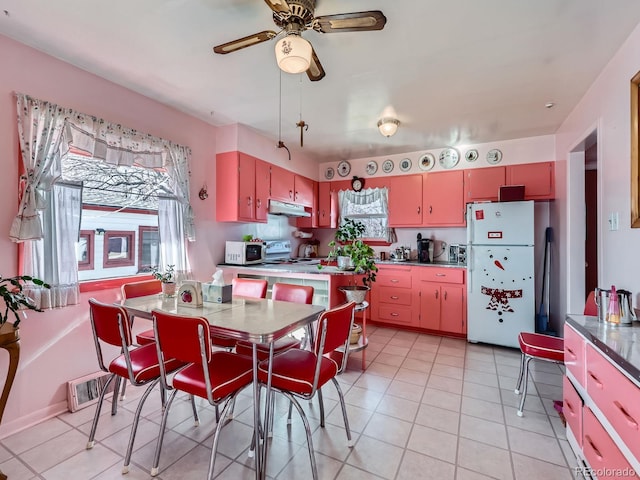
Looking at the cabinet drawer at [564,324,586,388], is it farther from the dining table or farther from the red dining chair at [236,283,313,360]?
the red dining chair at [236,283,313,360]

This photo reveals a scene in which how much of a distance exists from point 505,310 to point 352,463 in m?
2.65

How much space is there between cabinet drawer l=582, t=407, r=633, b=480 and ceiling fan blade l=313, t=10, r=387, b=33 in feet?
→ 6.67

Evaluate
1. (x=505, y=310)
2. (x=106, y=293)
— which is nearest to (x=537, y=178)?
(x=505, y=310)

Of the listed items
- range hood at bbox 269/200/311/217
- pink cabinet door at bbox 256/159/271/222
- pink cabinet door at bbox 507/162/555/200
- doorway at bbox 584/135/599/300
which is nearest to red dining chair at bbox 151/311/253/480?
pink cabinet door at bbox 256/159/271/222

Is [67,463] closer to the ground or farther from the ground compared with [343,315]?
closer to the ground

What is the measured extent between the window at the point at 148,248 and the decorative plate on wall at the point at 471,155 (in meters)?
3.90

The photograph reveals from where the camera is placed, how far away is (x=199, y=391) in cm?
154

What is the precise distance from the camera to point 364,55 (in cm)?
207

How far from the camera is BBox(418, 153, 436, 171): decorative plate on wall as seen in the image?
425cm

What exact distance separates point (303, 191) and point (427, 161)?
186cm

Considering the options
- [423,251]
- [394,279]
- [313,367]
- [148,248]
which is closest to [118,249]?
[148,248]

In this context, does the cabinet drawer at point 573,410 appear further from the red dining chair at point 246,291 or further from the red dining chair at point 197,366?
the red dining chair at point 246,291

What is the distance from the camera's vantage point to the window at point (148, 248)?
2.86m

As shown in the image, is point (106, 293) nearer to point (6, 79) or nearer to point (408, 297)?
point (6, 79)
